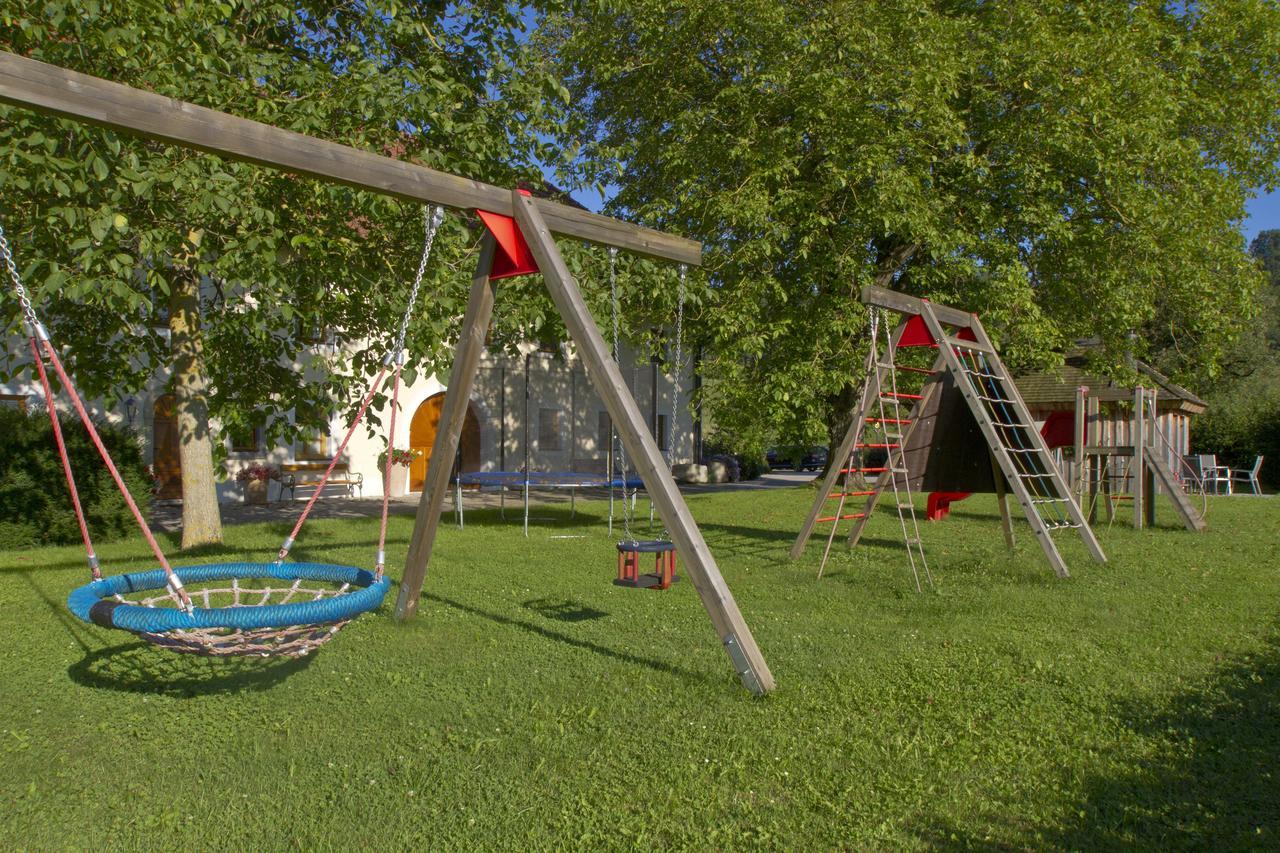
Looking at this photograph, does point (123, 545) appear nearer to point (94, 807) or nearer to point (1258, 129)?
point (94, 807)

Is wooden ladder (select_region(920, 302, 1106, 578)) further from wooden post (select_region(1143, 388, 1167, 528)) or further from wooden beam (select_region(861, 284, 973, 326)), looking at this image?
wooden post (select_region(1143, 388, 1167, 528))

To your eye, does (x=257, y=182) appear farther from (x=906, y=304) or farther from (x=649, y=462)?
(x=906, y=304)

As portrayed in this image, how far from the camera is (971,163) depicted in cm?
1482

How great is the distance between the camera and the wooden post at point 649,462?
5008 millimetres

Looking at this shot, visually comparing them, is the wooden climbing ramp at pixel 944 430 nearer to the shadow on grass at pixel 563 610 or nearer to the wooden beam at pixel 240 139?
the shadow on grass at pixel 563 610

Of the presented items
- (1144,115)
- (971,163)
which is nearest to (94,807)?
(971,163)

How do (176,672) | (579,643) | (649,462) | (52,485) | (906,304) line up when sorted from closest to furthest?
(649,462)
(176,672)
(579,643)
(906,304)
(52,485)

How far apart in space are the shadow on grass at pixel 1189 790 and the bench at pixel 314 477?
1787 centimetres

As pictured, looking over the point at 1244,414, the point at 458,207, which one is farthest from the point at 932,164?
the point at 1244,414

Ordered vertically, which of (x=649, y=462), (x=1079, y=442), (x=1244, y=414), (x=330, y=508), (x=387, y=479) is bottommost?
(x=330, y=508)

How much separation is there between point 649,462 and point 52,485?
9.37 meters

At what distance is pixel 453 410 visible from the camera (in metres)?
6.31

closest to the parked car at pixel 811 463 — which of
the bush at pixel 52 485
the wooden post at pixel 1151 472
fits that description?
the wooden post at pixel 1151 472

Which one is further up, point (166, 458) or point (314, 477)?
point (166, 458)
